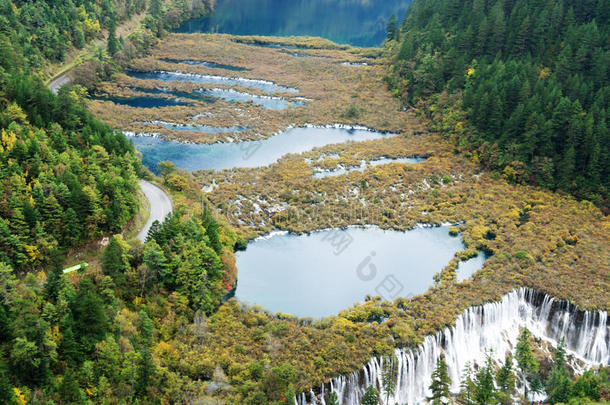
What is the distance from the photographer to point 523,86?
97812 millimetres

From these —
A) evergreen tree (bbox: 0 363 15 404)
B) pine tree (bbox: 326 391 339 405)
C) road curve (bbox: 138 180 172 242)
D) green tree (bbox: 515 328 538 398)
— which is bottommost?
green tree (bbox: 515 328 538 398)

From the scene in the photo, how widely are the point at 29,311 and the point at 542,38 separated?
102907 millimetres

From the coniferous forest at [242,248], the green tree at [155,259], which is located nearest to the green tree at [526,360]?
the coniferous forest at [242,248]

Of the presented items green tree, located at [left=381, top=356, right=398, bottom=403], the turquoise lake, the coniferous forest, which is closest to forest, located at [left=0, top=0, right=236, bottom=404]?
the coniferous forest

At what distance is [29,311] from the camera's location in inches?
1794

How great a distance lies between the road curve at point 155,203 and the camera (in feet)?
215

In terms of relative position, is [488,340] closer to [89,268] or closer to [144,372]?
[144,372]

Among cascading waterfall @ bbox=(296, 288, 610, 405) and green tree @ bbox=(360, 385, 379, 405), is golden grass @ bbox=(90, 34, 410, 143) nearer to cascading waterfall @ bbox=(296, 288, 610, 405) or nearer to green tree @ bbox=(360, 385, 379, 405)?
cascading waterfall @ bbox=(296, 288, 610, 405)

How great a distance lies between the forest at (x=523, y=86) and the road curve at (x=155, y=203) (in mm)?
57127

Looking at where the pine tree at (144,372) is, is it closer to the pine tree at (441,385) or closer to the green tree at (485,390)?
the pine tree at (441,385)

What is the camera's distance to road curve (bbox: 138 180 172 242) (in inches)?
2576

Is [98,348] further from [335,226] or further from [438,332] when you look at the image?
[335,226]

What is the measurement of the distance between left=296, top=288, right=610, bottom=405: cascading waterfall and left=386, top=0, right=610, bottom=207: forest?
94.4ft

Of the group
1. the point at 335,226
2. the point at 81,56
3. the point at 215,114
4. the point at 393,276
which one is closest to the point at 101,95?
the point at 81,56
